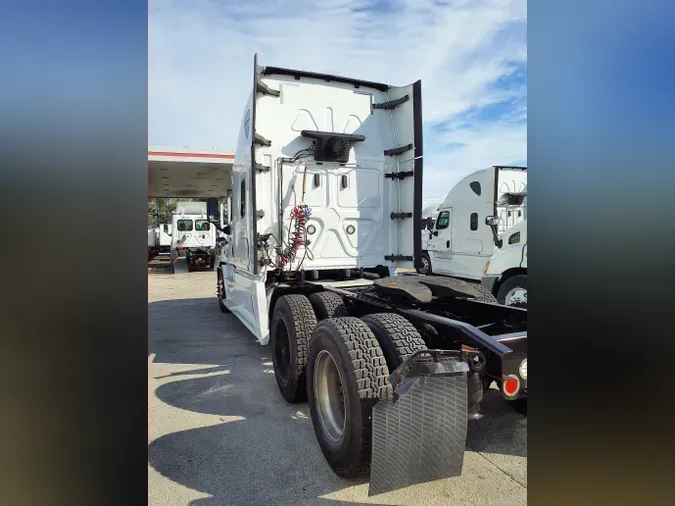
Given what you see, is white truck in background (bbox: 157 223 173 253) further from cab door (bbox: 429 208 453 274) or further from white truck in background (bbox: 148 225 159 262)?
cab door (bbox: 429 208 453 274)

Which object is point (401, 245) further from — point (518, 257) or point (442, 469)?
point (442, 469)

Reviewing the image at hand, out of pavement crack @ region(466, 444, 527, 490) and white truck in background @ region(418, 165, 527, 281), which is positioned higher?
white truck in background @ region(418, 165, 527, 281)

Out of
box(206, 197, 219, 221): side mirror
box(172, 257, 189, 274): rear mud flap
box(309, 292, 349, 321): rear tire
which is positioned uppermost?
box(206, 197, 219, 221): side mirror

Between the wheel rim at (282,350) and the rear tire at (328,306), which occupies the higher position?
the rear tire at (328,306)

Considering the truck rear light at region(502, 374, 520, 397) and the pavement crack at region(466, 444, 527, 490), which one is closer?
the truck rear light at region(502, 374, 520, 397)

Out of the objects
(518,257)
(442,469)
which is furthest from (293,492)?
(518,257)

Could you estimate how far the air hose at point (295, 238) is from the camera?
5379 mm

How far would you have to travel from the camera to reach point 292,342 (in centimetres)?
415

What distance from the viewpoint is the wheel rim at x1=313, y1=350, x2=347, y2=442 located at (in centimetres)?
317

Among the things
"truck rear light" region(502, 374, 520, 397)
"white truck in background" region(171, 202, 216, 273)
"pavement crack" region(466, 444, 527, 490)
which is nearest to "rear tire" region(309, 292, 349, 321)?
"pavement crack" region(466, 444, 527, 490)

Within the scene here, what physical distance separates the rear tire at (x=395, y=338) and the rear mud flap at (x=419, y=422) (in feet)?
1.01

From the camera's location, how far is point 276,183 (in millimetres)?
5434

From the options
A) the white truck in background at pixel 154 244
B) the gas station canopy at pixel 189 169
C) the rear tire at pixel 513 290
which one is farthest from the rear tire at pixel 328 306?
the white truck in background at pixel 154 244

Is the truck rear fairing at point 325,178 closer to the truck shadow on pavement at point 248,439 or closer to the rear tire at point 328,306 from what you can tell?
the truck shadow on pavement at point 248,439
